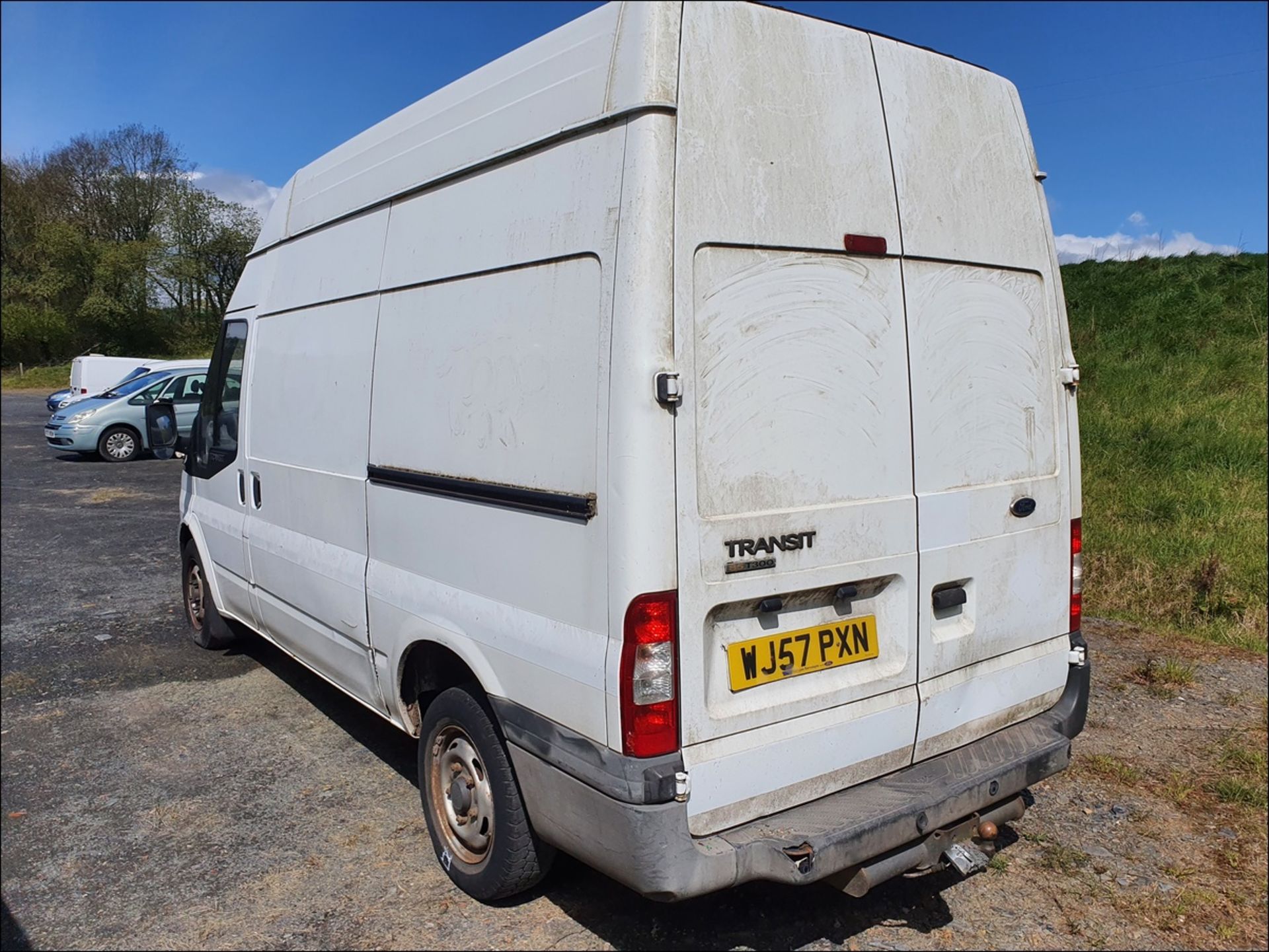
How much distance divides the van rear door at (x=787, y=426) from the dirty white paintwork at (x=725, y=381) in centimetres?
1

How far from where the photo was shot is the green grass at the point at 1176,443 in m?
6.57

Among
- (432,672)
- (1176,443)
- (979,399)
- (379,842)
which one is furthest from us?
(1176,443)

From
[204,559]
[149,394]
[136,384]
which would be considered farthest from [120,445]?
[204,559]

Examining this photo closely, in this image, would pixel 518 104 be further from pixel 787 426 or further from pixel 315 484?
pixel 315 484

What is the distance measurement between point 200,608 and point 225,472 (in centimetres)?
142

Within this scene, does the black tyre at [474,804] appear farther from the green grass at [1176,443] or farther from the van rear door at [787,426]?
the green grass at [1176,443]

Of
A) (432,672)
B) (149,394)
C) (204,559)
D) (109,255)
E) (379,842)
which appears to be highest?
(109,255)

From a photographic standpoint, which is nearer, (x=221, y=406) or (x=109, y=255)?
(x=221, y=406)

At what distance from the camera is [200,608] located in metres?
6.23

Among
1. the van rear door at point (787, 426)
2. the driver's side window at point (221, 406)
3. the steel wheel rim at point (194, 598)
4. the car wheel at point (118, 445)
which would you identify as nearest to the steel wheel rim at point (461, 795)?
the van rear door at point (787, 426)

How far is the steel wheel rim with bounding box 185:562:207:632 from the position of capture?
6.20m

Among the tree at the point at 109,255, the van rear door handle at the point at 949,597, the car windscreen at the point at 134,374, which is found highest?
the tree at the point at 109,255

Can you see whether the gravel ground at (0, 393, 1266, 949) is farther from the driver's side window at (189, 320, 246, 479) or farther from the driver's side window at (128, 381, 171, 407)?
the driver's side window at (128, 381, 171, 407)

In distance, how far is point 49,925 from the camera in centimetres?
328
